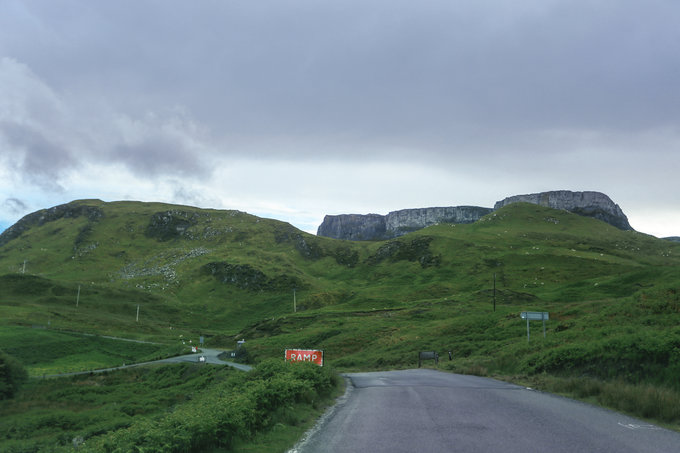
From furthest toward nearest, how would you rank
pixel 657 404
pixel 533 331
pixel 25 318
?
pixel 25 318
pixel 533 331
pixel 657 404

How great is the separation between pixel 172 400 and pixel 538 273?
13854cm

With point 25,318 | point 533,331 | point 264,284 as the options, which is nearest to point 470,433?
point 533,331

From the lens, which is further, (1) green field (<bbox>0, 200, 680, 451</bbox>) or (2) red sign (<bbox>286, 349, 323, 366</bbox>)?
(2) red sign (<bbox>286, 349, 323, 366</bbox>)

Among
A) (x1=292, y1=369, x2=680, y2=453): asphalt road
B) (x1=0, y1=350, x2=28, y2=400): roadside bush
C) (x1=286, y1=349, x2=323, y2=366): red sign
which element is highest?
(x1=292, y1=369, x2=680, y2=453): asphalt road

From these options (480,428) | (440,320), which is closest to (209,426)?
(480,428)

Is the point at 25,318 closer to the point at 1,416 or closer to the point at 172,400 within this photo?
the point at 1,416

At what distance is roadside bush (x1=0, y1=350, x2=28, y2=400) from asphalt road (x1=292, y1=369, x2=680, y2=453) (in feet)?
214

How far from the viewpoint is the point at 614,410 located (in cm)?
1497

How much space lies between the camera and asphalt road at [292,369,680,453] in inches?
393

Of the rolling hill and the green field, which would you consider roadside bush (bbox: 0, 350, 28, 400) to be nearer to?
the green field

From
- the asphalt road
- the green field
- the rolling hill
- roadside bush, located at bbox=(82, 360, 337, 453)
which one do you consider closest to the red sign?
the green field

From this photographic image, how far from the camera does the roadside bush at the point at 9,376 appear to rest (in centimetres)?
6103

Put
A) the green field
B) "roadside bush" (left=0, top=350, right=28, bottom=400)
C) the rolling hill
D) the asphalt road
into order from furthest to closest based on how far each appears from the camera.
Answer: "roadside bush" (left=0, top=350, right=28, bottom=400) → the rolling hill → the green field → the asphalt road

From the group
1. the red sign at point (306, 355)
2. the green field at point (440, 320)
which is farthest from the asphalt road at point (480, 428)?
the red sign at point (306, 355)
